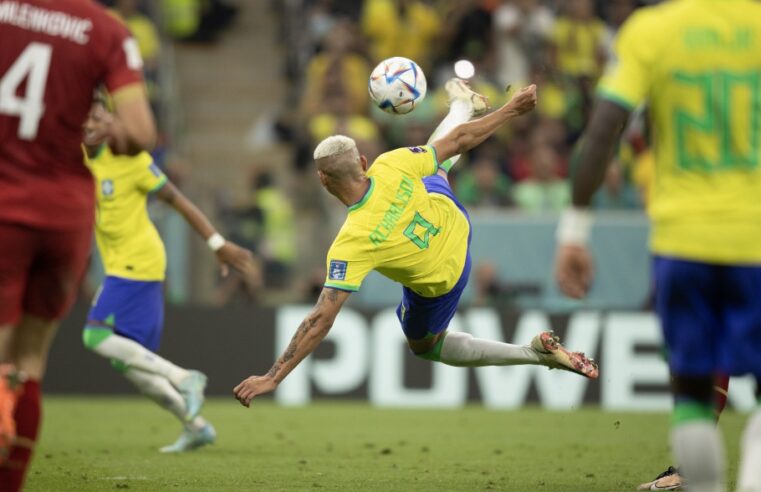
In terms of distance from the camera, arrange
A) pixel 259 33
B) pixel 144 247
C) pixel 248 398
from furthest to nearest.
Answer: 1. pixel 259 33
2. pixel 144 247
3. pixel 248 398

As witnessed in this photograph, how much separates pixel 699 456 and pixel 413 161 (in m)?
4.32

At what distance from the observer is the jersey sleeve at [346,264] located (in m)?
8.94

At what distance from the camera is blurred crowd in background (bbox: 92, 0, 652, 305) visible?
715 inches

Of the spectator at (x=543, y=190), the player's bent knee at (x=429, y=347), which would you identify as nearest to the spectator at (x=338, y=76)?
the spectator at (x=543, y=190)

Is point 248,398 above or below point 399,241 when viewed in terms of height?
below

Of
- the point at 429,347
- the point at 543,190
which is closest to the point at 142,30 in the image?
the point at 543,190

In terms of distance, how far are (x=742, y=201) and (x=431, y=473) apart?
183 inches

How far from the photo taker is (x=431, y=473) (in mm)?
9711

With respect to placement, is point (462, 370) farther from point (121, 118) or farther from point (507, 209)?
point (121, 118)

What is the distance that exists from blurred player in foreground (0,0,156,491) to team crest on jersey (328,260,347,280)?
286 centimetres

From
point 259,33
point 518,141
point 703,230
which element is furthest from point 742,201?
point 259,33

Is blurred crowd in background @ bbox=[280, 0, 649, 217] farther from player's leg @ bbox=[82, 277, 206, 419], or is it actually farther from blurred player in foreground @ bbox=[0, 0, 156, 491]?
blurred player in foreground @ bbox=[0, 0, 156, 491]

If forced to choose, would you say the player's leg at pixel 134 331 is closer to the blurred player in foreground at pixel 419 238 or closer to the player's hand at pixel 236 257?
the player's hand at pixel 236 257

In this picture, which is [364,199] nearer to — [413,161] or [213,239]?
[413,161]
